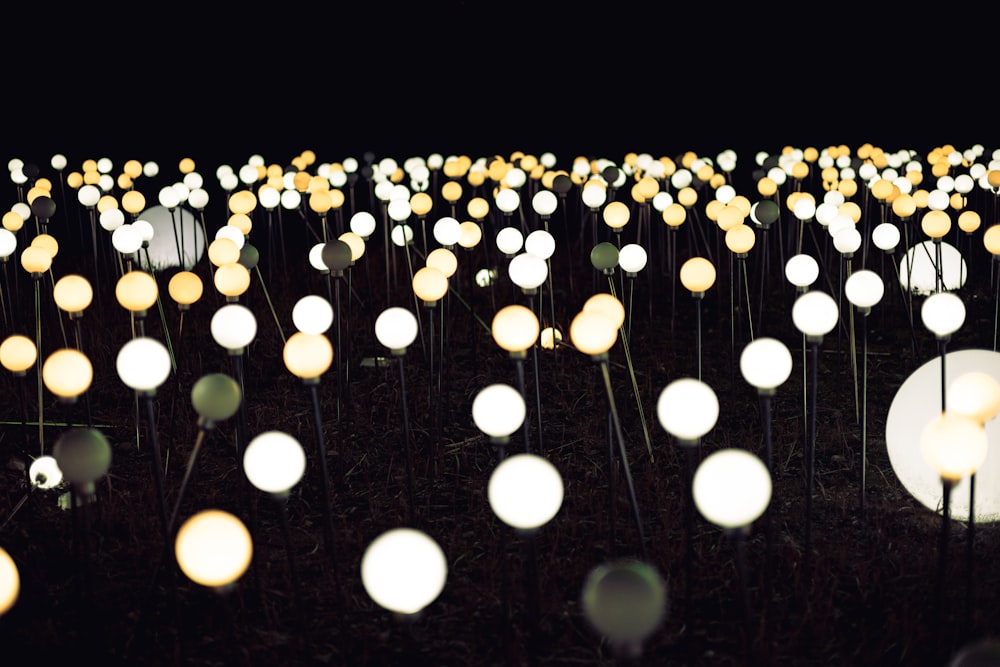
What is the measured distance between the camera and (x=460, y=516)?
330 cm

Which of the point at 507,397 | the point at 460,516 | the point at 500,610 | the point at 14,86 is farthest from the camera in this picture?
the point at 14,86

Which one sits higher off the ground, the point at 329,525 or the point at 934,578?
the point at 329,525

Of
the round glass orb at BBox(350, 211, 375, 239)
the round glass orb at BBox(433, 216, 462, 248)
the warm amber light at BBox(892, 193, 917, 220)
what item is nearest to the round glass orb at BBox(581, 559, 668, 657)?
the round glass orb at BBox(433, 216, 462, 248)

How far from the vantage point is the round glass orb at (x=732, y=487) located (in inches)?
70.9

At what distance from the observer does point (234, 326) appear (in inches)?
102

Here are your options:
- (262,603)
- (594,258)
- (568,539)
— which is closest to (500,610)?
(568,539)

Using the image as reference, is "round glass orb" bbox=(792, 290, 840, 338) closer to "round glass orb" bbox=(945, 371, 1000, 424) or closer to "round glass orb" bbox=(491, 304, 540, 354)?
"round glass orb" bbox=(945, 371, 1000, 424)

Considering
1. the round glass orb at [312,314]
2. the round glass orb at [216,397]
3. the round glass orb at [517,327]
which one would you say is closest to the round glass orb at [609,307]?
the round glass orb at [517,327]

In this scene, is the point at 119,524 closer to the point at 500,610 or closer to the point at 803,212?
the point at 500,610

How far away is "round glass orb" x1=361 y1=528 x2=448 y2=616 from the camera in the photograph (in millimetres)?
1716

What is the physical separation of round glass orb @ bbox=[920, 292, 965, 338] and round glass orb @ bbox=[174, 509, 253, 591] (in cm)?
185

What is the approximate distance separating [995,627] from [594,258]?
164cm

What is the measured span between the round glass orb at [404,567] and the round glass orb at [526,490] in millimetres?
188

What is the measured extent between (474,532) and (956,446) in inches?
68.1
